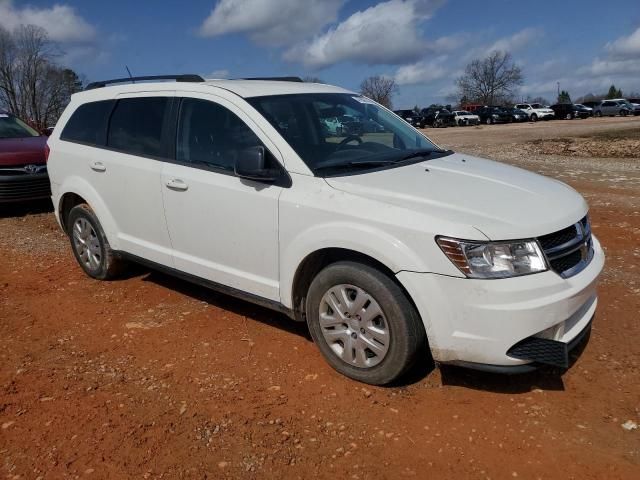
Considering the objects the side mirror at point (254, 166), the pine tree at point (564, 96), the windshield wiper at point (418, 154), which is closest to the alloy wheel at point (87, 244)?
the side mirror at point (254, 166)

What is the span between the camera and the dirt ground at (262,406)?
2.82 metres

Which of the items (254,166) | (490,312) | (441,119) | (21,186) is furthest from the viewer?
(441,119)

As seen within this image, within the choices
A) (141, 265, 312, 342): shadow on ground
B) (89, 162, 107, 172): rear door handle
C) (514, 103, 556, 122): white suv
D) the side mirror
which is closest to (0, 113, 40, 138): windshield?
(141, 265, 312, 342): shadow on ground

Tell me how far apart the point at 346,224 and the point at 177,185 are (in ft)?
5.18

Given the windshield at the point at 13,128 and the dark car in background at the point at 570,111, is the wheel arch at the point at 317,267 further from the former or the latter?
the dark car in background at the point at 570,111

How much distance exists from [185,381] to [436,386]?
1593mm

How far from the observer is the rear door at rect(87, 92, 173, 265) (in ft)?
14.8

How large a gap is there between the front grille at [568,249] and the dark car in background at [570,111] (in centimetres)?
5464

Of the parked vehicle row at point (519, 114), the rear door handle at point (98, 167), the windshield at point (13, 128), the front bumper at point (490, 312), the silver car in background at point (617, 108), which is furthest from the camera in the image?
the parked vehicle row at point (519, 114)

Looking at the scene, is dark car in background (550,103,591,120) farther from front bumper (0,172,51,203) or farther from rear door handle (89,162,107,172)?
rear door handle (89,162,107,172)

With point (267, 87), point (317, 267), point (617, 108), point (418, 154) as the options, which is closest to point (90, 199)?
point (267, 87)

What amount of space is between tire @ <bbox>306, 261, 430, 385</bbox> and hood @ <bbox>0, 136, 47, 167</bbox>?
6.96 meters

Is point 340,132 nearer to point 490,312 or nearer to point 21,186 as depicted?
point 490,312

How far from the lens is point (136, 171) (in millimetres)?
4621
